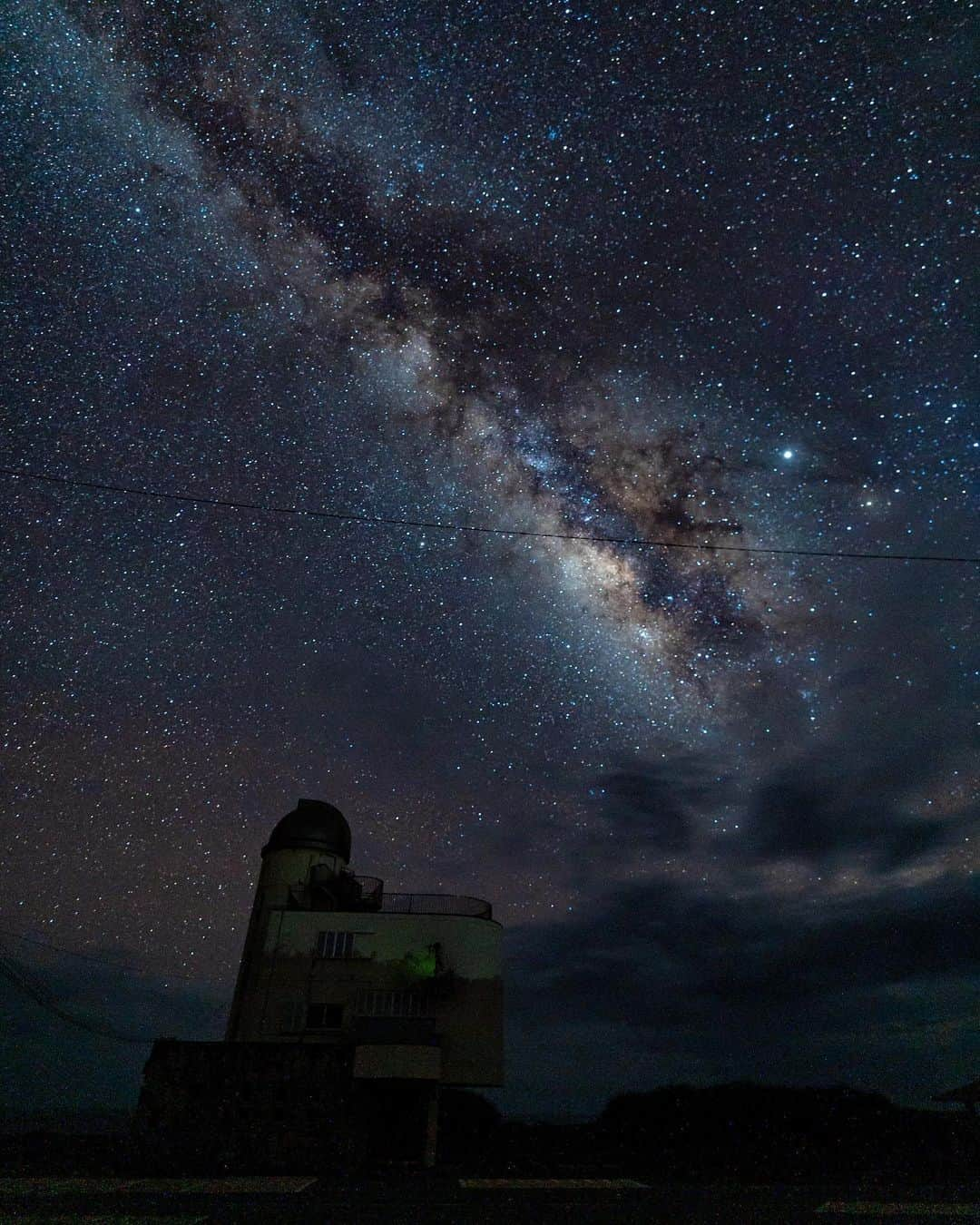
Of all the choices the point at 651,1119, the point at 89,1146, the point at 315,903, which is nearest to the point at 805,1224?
the point at 89,1146

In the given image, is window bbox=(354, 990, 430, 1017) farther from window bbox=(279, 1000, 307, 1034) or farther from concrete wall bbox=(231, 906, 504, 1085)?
window bbox=(279, 1000, 307, 1034)

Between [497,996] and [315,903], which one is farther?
[315,903]

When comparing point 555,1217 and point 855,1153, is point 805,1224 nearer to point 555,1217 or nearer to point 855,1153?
point 555,1217

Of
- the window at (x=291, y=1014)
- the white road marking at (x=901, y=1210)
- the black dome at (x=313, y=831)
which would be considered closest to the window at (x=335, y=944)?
the window at (x=291, y=1014)

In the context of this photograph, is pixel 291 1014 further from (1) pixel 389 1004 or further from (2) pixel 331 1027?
(1) pixel 389 1004

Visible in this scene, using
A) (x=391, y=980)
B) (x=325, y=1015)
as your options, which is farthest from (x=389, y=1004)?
(x=325, y=1015)

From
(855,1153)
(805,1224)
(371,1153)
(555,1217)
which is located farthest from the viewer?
(855,1153)

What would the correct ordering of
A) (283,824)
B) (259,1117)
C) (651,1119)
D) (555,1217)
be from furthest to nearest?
(651,1119), (283,824), (259,1117), (555,1217)

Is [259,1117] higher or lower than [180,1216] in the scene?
higher

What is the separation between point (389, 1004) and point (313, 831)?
9.06 metres

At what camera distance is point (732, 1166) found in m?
22.1

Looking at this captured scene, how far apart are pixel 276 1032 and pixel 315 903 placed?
221 inches

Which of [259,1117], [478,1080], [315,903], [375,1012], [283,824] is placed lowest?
[259,1117]

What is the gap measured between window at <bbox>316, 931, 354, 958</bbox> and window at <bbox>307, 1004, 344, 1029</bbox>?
170 centimetres
